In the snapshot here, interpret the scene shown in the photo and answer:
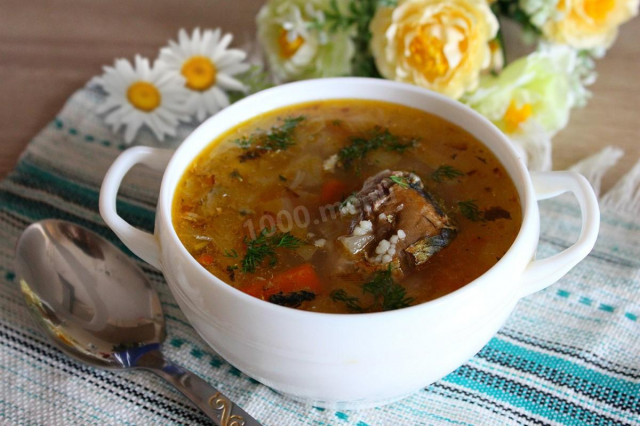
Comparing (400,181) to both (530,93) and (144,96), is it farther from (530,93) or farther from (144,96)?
(144,96)

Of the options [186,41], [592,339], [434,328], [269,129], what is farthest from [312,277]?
[186,41]

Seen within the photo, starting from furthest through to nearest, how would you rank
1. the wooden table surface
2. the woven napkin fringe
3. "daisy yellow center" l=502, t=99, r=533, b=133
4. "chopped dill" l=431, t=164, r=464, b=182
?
the wooden table surface < "daisy yellow center" l=502, t=99, r=533, b=133 < the woven napkin fringe < "chopped dill" l=431, t=164, r=464, b=182

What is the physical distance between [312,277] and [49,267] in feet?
2.57

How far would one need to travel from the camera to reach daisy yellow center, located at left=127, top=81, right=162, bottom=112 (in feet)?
8.02

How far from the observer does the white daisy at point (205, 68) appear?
247 cm

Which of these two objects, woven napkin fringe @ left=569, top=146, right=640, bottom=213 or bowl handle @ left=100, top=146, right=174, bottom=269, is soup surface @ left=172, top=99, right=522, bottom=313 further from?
woven napkin fringe @ left=569, top=146, right=640, bottom=213

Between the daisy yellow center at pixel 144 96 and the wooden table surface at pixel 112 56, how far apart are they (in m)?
0.33

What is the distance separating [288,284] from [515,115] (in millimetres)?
1211

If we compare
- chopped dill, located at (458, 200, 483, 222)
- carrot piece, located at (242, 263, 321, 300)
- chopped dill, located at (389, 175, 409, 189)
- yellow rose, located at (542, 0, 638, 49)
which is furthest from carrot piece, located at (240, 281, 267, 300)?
yellow rose, located at (542, 0, 638, 49)

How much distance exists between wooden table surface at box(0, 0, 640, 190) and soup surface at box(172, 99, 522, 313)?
0.75m

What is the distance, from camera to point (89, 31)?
10.2 feet

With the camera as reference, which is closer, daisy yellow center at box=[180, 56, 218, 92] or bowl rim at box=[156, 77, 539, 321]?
bowl rim at box=[156, 77, 539, 321]

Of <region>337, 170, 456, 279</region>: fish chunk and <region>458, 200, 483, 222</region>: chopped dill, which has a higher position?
<region>337, 170, 456, 279</region>: fish chunk

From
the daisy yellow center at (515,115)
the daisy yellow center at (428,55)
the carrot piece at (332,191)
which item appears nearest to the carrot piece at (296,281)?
the carrot piece at (332,191)
